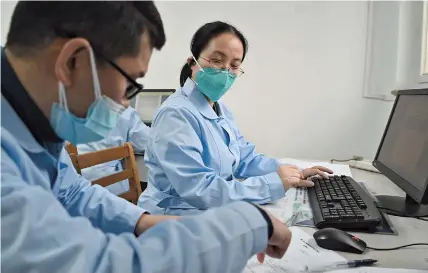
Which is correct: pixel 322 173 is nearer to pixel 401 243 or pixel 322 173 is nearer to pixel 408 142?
pixel 408 142

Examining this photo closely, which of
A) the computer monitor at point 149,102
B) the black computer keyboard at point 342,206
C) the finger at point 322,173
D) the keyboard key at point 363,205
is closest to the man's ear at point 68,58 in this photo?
the black computer keyboard at point 342,206

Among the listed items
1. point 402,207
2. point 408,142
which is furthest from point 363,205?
point 408,142

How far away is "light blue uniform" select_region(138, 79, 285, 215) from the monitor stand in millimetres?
312

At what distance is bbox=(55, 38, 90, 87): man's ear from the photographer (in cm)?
51

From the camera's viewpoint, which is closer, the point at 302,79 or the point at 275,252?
the point at 275,252

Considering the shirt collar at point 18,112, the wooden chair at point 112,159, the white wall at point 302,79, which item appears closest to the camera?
the shirt collar at point 18,112

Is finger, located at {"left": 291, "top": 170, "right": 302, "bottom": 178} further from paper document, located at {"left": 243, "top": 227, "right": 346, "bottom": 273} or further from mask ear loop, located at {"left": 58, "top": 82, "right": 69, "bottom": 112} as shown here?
mask ear loop, located at {"left": 58, "top": 82, "right": 69, "bottom": 112}

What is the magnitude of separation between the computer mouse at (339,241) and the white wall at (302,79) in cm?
165

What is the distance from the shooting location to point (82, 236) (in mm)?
450

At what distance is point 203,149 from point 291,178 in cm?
30

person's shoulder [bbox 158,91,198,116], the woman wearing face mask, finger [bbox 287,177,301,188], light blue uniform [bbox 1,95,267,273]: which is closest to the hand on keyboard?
the woman wearing face mask

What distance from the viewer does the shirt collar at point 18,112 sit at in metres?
0.52

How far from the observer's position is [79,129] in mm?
608

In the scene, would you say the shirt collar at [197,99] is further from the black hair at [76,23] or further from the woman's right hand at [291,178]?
the black hair at [76,23]
